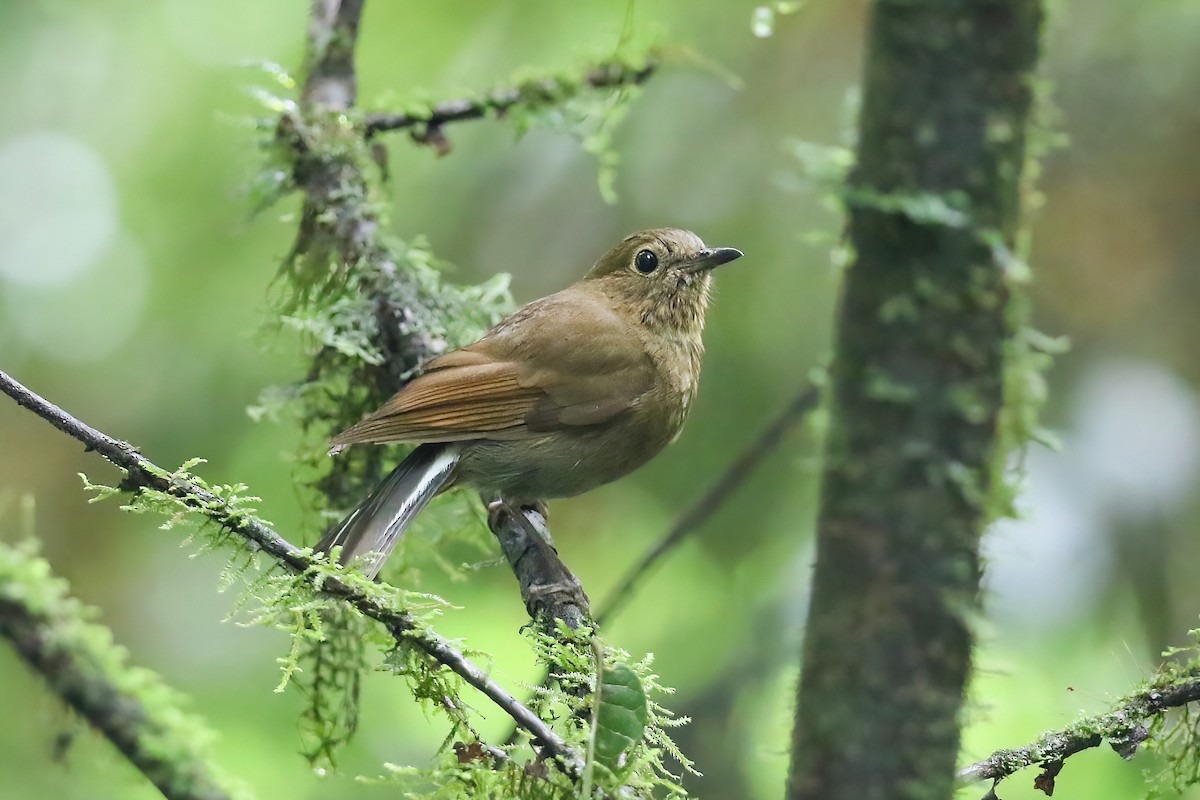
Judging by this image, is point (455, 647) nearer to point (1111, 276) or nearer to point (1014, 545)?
point (1014, 545)

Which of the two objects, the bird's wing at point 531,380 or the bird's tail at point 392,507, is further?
the bird's wing at point 531,380

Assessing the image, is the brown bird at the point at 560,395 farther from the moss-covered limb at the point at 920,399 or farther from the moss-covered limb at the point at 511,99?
the moss-covered limb at the point at 920,399

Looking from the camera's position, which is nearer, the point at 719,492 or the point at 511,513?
the point at 719,492

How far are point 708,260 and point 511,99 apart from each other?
47.1 inches

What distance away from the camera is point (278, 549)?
2.17 metres

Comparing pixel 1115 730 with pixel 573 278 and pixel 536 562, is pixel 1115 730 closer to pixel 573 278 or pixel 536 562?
pixel 536 562

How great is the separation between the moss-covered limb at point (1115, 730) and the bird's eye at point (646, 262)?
3.08 m

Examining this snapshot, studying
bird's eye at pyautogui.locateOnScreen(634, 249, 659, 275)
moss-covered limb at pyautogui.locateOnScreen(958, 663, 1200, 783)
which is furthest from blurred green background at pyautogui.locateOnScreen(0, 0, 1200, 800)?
moss-covered limb at pyautogui.locateOnScreen(958, 663, 1200, 783)

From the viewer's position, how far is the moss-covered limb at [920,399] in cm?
165

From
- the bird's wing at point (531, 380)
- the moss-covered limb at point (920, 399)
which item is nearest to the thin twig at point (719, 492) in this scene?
the bird's wing at point (531, 380)

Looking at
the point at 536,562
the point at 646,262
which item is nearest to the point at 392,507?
the point at 536,562

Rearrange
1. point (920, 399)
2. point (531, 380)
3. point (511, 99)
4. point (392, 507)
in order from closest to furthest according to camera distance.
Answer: point (920, 399) < point (392, 507) < point (511, 99) < point (531, 380)

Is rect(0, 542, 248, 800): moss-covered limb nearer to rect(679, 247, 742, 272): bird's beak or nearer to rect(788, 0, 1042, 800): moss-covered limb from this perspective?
rect(788, 0, 1042, 800): moss-covered limb

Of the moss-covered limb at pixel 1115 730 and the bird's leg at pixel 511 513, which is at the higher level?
the bird's leg at pixel 511 513
